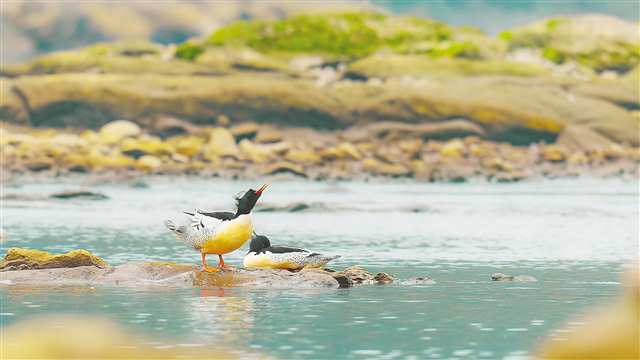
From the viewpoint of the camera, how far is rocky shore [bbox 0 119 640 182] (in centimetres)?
6662

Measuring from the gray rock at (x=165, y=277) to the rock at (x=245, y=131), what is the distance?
6623 centimetres

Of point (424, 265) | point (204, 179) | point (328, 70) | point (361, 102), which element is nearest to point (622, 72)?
point (328, 70)

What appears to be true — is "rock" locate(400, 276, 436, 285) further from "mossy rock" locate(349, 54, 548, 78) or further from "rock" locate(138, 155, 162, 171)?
"mossy rock" locate(349, 54, 548, 78)

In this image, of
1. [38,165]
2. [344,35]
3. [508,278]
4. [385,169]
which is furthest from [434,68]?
[508,278]

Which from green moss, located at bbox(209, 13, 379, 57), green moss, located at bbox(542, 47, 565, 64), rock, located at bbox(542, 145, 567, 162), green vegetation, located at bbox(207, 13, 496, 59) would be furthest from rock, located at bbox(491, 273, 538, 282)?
green moss, located at bbox(542, 47, 565, 64)

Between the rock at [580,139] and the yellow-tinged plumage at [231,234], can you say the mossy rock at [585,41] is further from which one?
the yellow-tinged plumage at [231,234]

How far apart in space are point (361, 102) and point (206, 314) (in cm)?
7726

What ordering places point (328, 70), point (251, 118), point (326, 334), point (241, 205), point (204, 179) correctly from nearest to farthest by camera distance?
point (326, 334) → point (241, 205) → point (204, 179) → point (251, 118) → point (328, 70)

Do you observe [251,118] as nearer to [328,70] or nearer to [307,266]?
[328,70]

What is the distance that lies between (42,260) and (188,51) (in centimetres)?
10080

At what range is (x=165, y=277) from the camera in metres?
17.7

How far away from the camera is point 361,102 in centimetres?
9156

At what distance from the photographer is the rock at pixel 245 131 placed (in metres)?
84.4

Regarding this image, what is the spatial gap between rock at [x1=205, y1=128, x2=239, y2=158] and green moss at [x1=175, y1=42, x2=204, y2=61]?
115 ft
